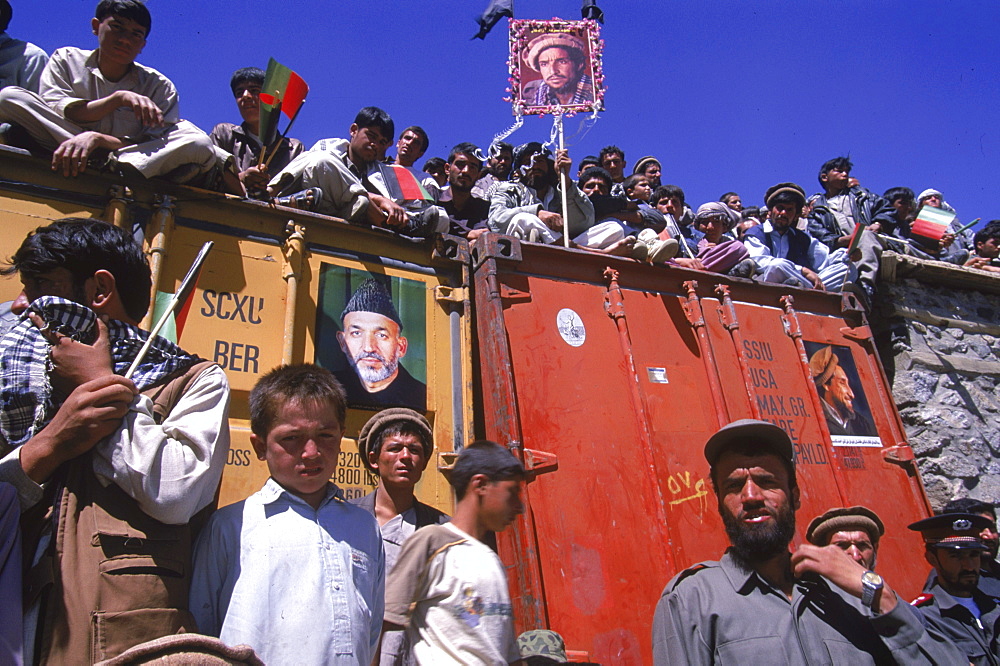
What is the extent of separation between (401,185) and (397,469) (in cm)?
263

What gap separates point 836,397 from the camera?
16.3 feet

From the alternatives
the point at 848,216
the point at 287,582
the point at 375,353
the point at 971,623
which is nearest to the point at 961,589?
the point at 971,623

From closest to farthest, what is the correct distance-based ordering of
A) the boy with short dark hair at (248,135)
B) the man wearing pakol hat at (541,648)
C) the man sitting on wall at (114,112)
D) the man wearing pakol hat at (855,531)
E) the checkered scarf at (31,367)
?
the checkered scarf at (31,367) → the man wearing pakol hat at (541,648) → the man wearing pakol hat at (855,531) → the man sitting on wall at (114,112) → the boy with short dark hair at (248,135)

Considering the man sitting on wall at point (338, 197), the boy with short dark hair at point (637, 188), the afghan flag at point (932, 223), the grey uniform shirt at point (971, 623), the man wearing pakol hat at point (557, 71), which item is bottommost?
the grey uniform shirt at point (971, 623)

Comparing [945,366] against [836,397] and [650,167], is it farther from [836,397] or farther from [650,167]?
[650,167]

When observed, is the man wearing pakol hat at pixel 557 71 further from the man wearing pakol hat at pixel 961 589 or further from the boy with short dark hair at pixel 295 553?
the boy with short dark hair at pixel 295 553

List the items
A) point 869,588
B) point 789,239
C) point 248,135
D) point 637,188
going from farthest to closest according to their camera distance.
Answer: point 637,188 < point 789,239 < point 248,135 < point 869,588

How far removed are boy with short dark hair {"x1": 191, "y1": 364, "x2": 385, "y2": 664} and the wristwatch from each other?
1.28 meters

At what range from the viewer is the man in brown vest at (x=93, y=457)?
4.10 ft

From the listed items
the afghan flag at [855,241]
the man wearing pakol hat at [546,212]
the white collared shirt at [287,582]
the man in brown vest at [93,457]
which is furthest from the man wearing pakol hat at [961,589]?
the afghan flag at [855,241]

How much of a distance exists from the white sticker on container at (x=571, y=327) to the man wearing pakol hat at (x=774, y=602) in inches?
82.4

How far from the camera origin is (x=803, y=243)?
6.60m

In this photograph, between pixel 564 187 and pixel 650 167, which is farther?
pixel 650 167

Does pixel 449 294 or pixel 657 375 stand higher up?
pixel 449 294
